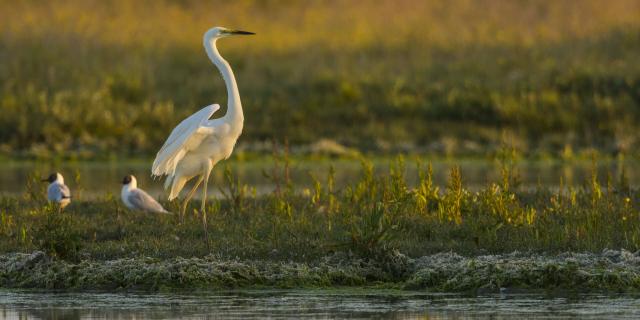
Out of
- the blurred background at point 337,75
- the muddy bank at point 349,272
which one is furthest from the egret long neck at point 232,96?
the blurred background at point 337,75

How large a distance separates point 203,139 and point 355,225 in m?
2.67

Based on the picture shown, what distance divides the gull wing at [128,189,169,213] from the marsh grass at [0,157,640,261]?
0.20 m

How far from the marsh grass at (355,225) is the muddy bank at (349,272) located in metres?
0.22

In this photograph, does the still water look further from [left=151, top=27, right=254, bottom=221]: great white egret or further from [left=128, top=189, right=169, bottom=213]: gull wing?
[left=151, top=27, right=254, bottom=221]: great white egret

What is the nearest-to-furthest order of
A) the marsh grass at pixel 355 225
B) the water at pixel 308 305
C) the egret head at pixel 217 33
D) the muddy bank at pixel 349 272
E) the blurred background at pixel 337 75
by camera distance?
the water at pixel 308 305, the muddy bank at pixel 349 272, the marsh grass at pixel 355 225, the egret head at pixel 217 33, the blurred background at pixel 337 75

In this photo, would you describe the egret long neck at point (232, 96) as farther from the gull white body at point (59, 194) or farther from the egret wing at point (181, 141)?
the gull white body at point (59, 194)

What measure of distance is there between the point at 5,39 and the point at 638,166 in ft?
49.1

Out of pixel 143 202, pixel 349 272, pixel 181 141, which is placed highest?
pixel 181 141

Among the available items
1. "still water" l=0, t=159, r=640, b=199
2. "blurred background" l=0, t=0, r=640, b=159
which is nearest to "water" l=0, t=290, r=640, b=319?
"still water" l=0, t=159, r=640, b=199

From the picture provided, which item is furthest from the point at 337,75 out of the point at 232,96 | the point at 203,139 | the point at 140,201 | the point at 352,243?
the point at 352,243

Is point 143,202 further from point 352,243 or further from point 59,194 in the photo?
point 352,243

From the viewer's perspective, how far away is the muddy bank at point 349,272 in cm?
987

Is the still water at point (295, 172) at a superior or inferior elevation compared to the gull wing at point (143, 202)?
superior

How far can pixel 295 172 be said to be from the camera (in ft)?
71.1
